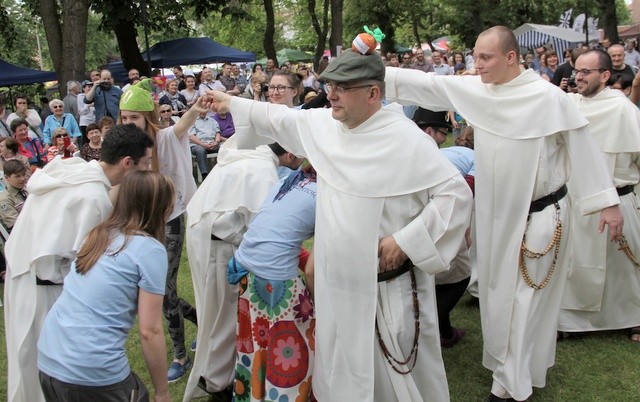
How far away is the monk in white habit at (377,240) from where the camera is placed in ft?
10.5

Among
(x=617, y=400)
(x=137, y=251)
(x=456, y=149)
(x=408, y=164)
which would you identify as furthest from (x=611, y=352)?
(x=137, y=251)

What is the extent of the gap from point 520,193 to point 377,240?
3.77 ft

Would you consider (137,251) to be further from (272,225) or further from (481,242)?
(481,242)

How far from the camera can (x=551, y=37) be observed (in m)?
30.2

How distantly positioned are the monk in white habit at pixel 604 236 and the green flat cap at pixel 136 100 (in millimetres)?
3018

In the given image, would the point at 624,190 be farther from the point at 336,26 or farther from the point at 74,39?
the point at 336,26

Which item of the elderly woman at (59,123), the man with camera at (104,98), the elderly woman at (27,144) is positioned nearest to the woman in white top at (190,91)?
the man with camera at (104,98)

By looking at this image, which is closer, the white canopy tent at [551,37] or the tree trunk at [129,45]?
the tree trunk at [129,45]

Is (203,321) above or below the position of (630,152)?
below

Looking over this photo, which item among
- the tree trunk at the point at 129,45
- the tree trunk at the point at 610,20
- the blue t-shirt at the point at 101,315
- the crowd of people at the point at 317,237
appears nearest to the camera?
the blue t-shirt at the point at 101,315

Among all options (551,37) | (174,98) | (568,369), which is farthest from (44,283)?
(551,37)

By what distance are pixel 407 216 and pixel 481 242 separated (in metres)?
1.06

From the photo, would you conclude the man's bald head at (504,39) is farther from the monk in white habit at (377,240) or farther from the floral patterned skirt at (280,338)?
the floral patterned skirt at (280,338)

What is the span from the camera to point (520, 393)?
13.0 feet
